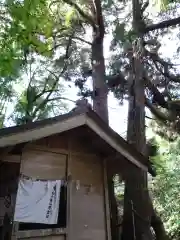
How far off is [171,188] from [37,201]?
27.2 ft

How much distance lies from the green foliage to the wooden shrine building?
19.1 feet

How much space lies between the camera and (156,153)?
41.8 ft

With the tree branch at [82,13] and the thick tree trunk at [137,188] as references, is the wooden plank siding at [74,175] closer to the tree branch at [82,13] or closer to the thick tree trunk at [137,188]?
the thick tree trunk at [137,188]

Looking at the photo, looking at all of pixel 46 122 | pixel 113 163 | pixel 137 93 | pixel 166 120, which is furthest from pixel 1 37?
pixel 166 120

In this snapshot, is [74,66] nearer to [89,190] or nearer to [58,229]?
[89,190]

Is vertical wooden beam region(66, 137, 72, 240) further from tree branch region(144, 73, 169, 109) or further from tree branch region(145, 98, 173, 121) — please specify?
tree branch region(144, 73, 169, 109)

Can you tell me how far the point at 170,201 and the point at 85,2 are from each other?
8719 millimetres

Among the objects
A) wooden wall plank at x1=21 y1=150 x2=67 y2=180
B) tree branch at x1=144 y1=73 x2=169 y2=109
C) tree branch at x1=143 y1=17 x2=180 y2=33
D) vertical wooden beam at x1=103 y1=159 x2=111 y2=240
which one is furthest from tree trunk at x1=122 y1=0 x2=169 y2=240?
wooden wall plank at x1=21 y1=150 x2=67 y2=180

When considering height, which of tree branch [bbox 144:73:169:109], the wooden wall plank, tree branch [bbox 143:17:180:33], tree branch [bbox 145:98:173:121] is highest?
tree branch [bbox 143:17:180:33]

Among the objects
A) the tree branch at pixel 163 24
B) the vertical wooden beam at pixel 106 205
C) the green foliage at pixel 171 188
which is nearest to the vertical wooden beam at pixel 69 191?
the vertical wooden beam at pixel 106 205

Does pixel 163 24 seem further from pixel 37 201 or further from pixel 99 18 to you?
pixel 37 201

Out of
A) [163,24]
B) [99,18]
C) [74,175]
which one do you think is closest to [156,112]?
[163,24]

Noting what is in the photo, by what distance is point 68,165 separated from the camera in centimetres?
677

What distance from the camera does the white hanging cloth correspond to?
19.5 ft
